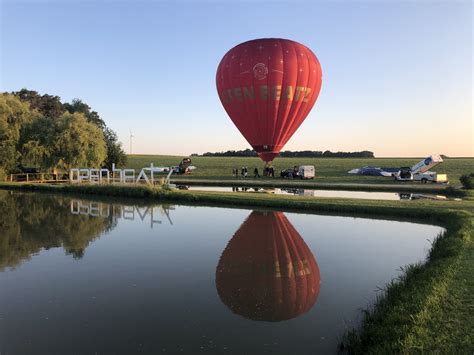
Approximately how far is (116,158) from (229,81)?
2768 centimetres

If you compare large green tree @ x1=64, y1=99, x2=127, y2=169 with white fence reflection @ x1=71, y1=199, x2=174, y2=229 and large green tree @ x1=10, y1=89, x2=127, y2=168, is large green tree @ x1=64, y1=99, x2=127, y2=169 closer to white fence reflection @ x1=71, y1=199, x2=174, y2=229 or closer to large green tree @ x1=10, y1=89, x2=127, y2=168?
large green tree @ x1=10, y1=89, x2=127, y2=168

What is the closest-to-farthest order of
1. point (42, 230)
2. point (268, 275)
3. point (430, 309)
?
1. point (430, 309)
2. point (268, 275)
3. point (42, 230)

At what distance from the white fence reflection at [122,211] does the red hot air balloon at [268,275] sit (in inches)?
220

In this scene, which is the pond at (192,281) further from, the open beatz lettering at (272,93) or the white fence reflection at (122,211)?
the open beatz lettering at (272,93)

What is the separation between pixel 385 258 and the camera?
1189cm

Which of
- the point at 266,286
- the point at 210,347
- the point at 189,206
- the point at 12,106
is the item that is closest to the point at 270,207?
the point at 189,206

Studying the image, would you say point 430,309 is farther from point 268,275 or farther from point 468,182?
Result: point 468,182

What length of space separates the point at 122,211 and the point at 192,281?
42.8 ft

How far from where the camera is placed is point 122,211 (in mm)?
21422

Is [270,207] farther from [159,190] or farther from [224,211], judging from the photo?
[159,190]

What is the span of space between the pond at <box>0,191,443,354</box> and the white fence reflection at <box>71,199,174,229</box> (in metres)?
1.17

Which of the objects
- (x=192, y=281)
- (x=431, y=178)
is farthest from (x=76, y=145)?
(x=431, y=178)

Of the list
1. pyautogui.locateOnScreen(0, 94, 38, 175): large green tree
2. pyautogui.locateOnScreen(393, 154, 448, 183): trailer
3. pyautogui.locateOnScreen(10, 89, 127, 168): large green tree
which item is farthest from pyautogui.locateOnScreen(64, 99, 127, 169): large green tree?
pyautogui.locateOnScreen(393, 154, 448, 183): trailer

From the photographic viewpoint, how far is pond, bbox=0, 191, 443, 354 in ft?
21.5
